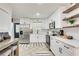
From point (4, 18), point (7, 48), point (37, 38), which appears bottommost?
point (37, 38)

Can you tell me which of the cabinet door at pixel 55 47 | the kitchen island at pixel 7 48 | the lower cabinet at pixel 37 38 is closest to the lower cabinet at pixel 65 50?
the cabinet door at pixel 55 47

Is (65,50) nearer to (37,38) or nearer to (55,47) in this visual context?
(55,47)

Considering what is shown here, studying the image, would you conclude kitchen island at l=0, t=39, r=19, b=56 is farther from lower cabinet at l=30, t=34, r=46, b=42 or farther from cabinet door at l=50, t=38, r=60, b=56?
lower cabinet at l=30, t=34, r=46, b=42

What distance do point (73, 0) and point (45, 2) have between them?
5.6 inches

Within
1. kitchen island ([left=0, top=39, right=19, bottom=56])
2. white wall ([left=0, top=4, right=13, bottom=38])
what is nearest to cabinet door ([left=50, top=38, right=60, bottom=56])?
kitchen island ([left=0, top=39, right=19, bottom=56])

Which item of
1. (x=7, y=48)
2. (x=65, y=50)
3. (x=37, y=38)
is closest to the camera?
(x=65, y=50)

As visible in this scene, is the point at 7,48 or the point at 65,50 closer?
the point at 65,50

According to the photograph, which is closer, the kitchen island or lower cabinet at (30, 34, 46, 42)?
the kitchen island

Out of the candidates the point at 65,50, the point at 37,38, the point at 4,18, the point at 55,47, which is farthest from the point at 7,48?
the point at 37,38

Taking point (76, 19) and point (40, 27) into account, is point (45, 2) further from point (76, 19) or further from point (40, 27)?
point (40, 27)

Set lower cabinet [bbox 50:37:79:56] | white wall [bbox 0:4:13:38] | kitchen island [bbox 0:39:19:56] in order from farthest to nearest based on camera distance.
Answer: white wall [bbox 0:4:13:38], kitchen island [bbox 0:39:19:56], lower cabinet [bbox 50:37:79:56]

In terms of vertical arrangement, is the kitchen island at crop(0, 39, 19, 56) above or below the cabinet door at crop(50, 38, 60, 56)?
above

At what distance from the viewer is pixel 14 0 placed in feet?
1.99

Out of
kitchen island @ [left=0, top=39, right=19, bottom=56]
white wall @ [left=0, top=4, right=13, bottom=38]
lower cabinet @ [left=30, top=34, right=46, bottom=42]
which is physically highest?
white wall @ [left=0, top=4, right=13, bottom=38]
